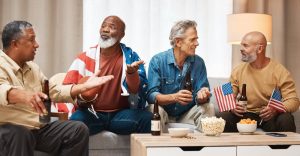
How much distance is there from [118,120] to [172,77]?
541 millimetres

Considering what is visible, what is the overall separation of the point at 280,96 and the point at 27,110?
5.61ft

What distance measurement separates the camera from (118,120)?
296 centimetres

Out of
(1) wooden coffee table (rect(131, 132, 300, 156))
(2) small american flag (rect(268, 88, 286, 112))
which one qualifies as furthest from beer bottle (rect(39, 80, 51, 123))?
(2) small american flag (rect(268, 88, 286, 112))

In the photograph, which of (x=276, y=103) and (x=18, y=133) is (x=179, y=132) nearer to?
(x=18, y=133)

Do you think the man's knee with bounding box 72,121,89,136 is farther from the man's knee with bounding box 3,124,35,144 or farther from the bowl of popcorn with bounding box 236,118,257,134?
the bowl of popcorn with bounding box 236,118,257,134

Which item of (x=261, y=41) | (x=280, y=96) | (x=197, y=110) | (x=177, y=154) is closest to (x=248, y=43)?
(x=261, y=41)

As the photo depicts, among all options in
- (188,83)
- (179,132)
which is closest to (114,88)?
(188,83)

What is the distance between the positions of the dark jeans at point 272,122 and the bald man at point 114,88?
596mm

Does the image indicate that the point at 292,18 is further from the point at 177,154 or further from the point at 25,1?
the point at 177,154

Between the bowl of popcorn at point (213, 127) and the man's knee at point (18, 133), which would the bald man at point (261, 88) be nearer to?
the bowl of popcorn at point (213, 127)

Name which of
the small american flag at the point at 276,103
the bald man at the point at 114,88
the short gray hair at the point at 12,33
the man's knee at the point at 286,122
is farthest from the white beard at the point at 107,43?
the man's knee at the point at 286,122

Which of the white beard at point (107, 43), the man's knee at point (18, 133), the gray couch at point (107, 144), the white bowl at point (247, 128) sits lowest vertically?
the gray couch at point (107, 144)

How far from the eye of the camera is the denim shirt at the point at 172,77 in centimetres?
322

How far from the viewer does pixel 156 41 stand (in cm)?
440
